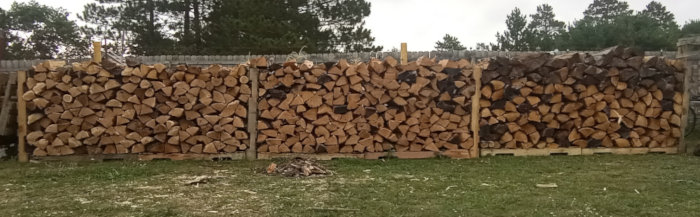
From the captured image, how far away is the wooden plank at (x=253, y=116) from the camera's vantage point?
22.7 feet

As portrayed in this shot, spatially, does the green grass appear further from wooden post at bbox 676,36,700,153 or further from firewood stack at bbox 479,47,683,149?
wooden post at bbox 676,36,700,153

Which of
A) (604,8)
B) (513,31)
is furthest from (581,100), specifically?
(604,8)

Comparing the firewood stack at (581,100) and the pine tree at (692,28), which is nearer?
the firewood stack at (581,100)

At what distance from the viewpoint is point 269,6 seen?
47.7ft

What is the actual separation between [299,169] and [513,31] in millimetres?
18097

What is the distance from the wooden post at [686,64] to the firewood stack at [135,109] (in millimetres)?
5941

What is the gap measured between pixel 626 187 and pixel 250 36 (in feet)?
35.1

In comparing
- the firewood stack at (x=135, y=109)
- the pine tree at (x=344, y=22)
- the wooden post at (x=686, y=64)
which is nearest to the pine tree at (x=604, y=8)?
the pine tree at (x=344, y=22)

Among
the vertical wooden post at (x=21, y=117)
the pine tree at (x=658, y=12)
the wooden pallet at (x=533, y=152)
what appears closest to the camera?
the vertical wooden post at (x=21, y=117)

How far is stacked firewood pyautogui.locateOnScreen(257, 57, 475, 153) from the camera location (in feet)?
22.7

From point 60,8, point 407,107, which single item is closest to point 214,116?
point 407,107

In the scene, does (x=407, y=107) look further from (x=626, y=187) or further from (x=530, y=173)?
(x=626, y=187)

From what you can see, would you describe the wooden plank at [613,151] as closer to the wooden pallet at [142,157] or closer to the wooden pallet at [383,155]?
the wooden pallet at [383,155]

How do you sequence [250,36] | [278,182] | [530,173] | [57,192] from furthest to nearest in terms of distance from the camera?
1. [250,36]
2. [530,173]
3. [278,182]
4. [57,192]
